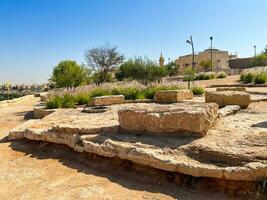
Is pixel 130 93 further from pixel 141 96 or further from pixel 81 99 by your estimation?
pixel 81 99

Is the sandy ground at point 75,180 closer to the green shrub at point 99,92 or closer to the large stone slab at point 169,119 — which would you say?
the large stone slab at point 169,119

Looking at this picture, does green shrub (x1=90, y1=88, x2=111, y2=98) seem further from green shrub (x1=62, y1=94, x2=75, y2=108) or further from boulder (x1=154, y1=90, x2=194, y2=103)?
boulder (x1=154, y1=90, x2=194, y2=103)

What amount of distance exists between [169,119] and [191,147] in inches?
27.5

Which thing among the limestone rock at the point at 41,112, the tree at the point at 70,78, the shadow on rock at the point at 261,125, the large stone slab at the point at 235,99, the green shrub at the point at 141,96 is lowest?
the limestone rock at the point at 41,112

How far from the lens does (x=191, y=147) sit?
14.0 feet

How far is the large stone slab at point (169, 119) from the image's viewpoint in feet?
15.1

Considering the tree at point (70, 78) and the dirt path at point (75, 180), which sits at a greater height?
the tree at point (70, 78)

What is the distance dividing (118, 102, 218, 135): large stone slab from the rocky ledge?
0.12m

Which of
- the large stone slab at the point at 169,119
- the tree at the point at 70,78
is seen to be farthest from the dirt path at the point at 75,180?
the tree at the point at 70,78

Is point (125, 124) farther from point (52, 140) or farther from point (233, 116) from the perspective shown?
point (233, 116)

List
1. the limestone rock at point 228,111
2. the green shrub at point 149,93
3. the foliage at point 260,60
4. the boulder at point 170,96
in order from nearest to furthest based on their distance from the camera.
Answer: the limestone rock at point 228,111 → the boulder at point 170,96 → the green shrub at point 149,93 → the foliage at point 260,60

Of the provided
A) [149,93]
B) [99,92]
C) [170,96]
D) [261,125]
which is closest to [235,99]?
[261,125]

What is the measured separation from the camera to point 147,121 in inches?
200

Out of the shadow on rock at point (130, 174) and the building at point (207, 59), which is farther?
the building at point (207, 59)
